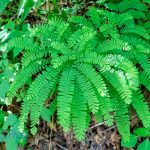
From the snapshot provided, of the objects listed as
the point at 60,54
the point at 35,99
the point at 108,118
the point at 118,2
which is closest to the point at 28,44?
the point at 60,54

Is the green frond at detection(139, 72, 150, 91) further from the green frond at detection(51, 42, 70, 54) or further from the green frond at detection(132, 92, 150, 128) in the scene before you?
the green frond at detection(51, 42, 70, 54)

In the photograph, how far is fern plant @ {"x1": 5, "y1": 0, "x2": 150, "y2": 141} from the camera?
9.65 feet

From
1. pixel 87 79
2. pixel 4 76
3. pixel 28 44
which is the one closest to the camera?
pixel 87 79

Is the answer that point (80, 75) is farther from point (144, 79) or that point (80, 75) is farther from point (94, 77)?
point (144, 79)

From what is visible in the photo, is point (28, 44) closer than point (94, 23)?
Yes

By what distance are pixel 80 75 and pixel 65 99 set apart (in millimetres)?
266

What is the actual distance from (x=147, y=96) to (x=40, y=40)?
144 cm

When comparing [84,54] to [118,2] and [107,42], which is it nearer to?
[107,42]

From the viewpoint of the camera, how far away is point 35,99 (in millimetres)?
3061

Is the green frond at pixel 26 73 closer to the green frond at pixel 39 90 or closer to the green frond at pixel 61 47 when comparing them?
the green frond at pixel 39 90

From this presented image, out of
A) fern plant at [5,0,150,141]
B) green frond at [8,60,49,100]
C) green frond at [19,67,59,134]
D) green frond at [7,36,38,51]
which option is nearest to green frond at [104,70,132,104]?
fern plant at [5,0,150,141]

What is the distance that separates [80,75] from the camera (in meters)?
2.97

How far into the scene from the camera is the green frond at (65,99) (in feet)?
9.52

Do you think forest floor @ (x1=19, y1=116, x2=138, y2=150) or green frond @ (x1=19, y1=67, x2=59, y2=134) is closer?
green frond @ (x1=19, y1=67, x2=59, y2=134)
